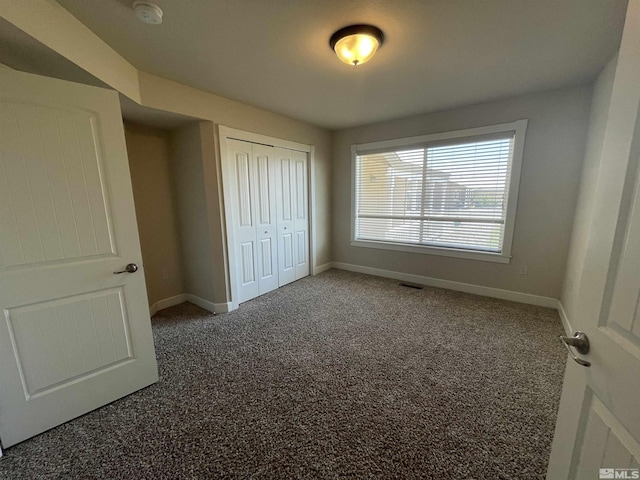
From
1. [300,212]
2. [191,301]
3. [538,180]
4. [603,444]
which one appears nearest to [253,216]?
[300,212]

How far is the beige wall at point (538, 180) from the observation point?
2723 millimetres

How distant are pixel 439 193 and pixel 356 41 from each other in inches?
97.1

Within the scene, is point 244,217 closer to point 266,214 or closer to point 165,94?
point 266,214

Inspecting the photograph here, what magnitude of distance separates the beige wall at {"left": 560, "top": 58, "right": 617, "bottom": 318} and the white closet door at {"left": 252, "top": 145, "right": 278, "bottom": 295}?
3.26 m

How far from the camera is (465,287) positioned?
358 centimetres

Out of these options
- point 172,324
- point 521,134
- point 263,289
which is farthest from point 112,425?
point 521,134

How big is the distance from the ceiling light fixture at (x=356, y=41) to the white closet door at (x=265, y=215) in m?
1.75

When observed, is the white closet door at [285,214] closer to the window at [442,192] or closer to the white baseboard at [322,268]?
the white baseboard at [322,268]

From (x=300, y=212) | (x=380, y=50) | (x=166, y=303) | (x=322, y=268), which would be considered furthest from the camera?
(x=322, y=268)

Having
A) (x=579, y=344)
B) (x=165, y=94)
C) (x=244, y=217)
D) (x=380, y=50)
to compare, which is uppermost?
(x=380, y=50)

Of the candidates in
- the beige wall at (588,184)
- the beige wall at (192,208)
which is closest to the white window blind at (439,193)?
the beige wall at (588,184)

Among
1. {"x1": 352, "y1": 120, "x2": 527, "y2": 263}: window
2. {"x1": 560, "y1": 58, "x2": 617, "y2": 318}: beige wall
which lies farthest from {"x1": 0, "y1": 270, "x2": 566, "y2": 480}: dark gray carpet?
{"x1": 352, "y1": 120, "x2": 527, "y2": 263}: window

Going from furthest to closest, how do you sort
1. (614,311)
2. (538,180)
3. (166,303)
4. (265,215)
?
(265,215) → (166,303) → (538,180) → (614,311)

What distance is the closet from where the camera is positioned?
3.15 meters
